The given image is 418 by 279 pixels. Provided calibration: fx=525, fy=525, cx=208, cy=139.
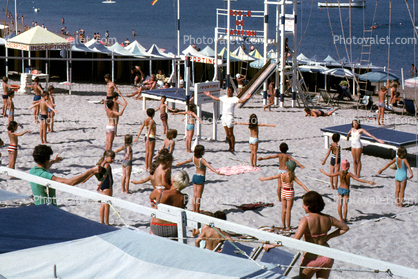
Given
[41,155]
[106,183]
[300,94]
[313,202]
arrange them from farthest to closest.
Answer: [300,94], [106,183], [41,155], [313,202]

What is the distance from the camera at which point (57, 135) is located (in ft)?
47.3

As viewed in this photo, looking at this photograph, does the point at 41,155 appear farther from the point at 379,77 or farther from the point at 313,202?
the point at 379,77

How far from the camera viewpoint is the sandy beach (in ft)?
27.5

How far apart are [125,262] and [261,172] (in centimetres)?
809

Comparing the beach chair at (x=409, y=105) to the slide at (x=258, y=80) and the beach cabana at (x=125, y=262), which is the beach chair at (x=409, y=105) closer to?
the slide at (x=258, y=80)

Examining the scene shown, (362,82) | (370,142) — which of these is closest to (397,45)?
(362,82)

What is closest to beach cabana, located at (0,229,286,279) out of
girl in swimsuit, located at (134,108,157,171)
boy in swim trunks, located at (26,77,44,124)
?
girl in swimsuit, located at (134,108,157,171)

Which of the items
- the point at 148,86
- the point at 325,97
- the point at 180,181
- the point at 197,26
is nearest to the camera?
the point at 180,181

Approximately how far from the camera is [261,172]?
1168 cm

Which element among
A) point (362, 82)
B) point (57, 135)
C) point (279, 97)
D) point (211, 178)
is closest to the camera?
point (211, 178)

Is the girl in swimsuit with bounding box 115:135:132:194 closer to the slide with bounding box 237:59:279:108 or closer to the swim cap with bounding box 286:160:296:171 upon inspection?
the swim cap with bounding box 286:160:296:171

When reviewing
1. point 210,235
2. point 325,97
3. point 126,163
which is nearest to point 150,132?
point 126,163

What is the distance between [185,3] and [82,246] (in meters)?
170

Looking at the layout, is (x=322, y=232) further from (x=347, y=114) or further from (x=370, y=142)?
(x=347, y=114)
